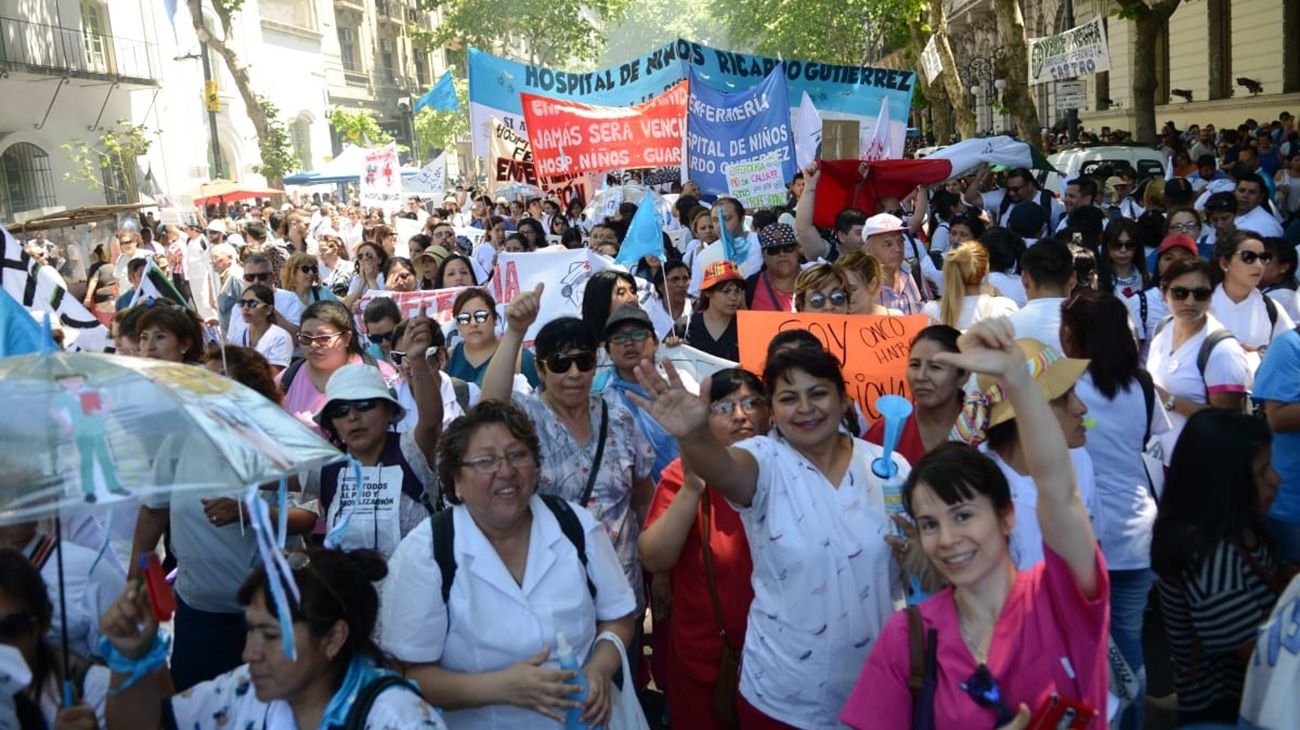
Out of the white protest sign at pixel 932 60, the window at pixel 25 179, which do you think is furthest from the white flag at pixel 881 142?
the window at pixel 25 179

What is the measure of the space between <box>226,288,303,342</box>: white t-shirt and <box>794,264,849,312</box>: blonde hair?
3325 millimetres

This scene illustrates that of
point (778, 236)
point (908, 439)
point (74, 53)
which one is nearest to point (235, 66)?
point (74, 53)

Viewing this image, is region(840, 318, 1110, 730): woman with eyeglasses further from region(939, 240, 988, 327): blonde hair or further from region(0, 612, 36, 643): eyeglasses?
region(939, 240, 988, 327): blonde hair

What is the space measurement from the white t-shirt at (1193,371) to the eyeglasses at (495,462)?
8.88 feet

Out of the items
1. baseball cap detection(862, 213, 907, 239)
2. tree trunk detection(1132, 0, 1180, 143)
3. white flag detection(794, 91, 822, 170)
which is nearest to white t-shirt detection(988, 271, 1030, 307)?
baseball cap detection(862, 213, 907, 239)

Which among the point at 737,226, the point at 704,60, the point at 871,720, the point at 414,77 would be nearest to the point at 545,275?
the point at 737,226

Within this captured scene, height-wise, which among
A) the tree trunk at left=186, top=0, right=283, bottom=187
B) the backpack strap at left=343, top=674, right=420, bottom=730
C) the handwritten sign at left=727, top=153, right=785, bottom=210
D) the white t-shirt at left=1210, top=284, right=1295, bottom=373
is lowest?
the backpack strap at left=343, top=674, right=420, bottom=730

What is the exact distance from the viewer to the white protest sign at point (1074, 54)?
18.1 metres

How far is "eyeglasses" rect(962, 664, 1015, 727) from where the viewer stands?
262 centimetres

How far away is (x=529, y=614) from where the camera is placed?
123 inches

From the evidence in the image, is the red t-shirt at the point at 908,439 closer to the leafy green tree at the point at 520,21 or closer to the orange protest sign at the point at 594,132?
the orange protest sign at the point at 594,132

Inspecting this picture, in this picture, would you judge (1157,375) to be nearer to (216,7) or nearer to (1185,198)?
(1185,198)

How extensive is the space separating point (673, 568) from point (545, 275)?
12.8ft

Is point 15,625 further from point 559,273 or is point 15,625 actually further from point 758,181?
point 758,181
